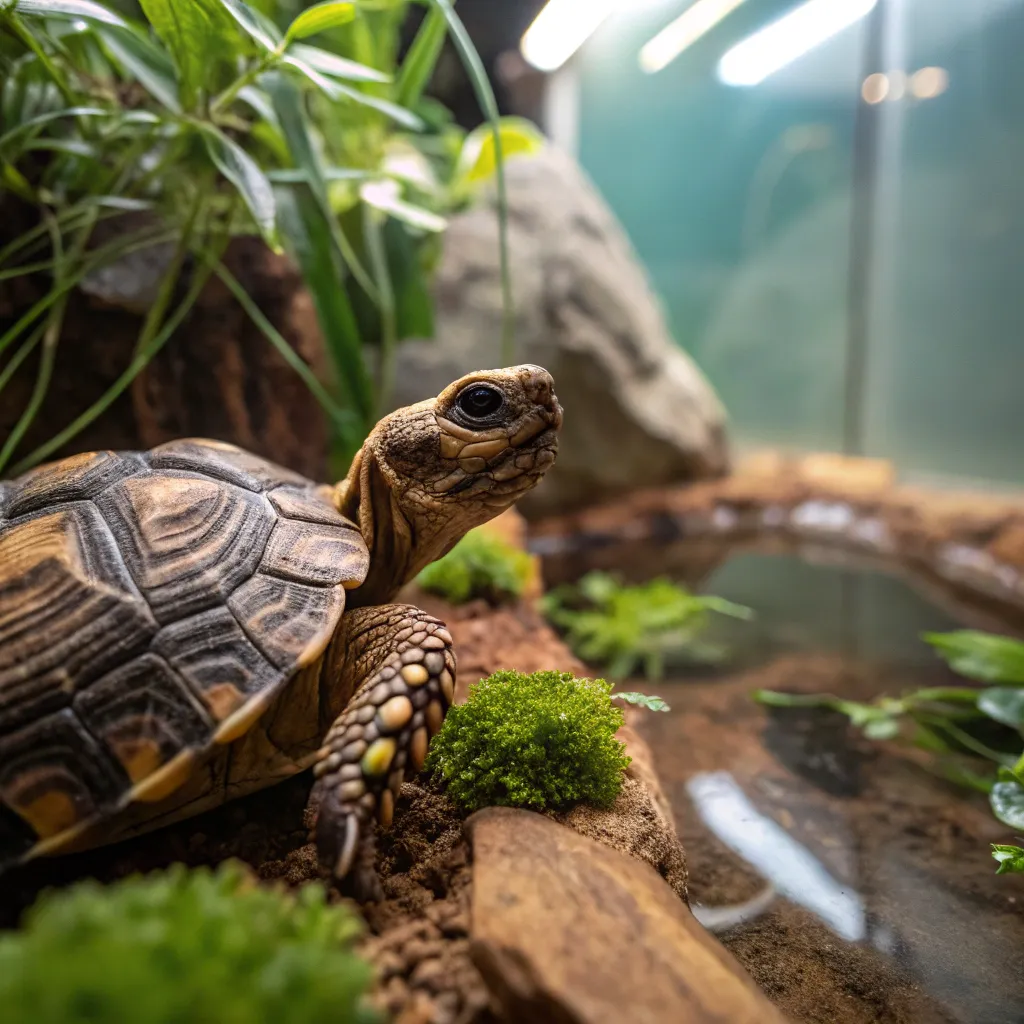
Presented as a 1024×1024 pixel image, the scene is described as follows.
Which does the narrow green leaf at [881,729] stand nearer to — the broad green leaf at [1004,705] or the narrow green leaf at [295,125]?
the broad green leaf at [1004,705]

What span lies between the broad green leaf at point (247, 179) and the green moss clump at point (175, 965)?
213 centimetres

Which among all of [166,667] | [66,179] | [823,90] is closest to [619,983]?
[166,667]

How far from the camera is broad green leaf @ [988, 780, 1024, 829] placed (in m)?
2.40

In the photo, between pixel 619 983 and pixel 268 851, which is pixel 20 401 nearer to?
pixel 268 851

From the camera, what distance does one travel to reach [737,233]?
31.3 feet

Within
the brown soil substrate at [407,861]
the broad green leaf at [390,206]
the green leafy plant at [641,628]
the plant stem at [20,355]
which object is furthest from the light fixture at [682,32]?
the brown soil substrate at [407,861]

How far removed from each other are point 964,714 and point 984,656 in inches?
11.9

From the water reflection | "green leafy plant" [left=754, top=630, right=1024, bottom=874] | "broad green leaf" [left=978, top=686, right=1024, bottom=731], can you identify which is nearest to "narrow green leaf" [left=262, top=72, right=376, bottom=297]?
the water reflection

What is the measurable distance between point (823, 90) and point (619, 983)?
9924mm

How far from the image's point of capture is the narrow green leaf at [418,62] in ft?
11.8

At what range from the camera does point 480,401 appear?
6.31 feet

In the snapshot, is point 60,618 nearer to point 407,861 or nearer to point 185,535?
point 185,535

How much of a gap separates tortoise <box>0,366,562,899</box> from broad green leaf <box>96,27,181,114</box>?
1.64 meters

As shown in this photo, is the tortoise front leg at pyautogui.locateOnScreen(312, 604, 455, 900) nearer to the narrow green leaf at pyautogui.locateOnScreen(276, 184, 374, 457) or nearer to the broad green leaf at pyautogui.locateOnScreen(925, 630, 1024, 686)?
the narrow green leaf at pyautogui.locateOnScreen(276, 184, 374, 457)
